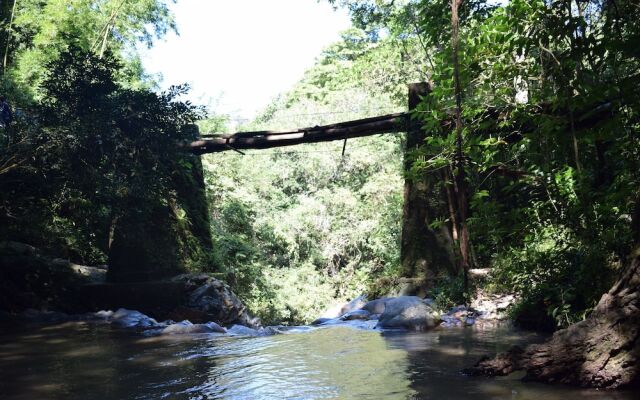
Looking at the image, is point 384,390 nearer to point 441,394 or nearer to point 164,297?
point 441,394

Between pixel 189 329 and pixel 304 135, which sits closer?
pixel 189 329

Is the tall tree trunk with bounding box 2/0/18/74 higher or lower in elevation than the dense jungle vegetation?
higher

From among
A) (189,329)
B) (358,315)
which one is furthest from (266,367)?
(358,315)

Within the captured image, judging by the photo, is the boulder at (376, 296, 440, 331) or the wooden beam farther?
the wooden beam

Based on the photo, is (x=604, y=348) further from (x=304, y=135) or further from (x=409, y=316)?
(x=304, y=135)

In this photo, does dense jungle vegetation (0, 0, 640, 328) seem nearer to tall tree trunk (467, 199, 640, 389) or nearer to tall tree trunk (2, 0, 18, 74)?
tall tree trunk (2, 0, 18, 74)

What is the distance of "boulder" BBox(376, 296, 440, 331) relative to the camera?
7324 mm

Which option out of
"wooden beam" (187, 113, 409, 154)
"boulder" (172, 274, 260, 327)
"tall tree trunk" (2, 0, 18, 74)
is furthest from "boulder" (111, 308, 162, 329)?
"tall tree trunk" (2, 0, 18, 74)

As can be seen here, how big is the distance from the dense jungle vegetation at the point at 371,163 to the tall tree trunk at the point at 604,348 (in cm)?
77

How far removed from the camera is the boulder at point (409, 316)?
7.32 metres

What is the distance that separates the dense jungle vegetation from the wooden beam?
0.77 m

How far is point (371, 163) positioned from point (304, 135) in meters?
8.82

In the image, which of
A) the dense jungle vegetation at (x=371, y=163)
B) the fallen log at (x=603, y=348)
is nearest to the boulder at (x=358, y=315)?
the dense jungle vegetation at (x=371, y=163)

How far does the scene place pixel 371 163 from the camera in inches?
788
